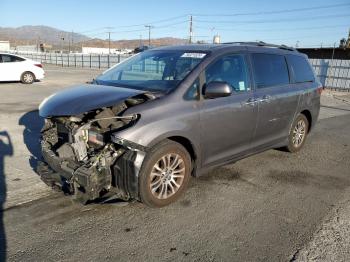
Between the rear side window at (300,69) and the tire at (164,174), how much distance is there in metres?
2.89

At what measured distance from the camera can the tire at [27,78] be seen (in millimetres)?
16605

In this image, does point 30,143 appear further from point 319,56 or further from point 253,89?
point 319,56

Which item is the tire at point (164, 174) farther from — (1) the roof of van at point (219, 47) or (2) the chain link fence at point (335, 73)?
(2) the chain link fence at point (335, 73)

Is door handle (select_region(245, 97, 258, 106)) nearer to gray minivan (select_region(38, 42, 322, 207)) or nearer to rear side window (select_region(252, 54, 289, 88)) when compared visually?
gray minivan (select_region(38, 42, 322, 207))

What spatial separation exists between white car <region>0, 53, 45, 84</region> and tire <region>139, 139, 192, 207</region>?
14.8 meters

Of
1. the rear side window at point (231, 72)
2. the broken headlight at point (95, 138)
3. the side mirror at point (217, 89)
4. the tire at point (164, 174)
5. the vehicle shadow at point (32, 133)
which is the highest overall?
the rear side window at point (231, 72)

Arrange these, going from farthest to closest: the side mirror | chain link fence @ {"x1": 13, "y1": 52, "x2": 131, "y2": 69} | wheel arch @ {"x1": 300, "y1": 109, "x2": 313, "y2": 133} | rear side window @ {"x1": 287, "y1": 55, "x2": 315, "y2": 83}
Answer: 1. chain link fence @ {"x1": 13, "y1": 52, "x2": 131, "y2": 69}
2. wheel arch @ {"x1": 300, "y1": 109, "x2": 313, "y2": 133}
3. rear side window @ {"x1": 287, "y1": 55, "x2": 315, "y2": 83}
4. the side mirror

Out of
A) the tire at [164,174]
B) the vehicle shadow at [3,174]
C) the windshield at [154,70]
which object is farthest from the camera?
the windshield at [154,70]

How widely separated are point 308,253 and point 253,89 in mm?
2397

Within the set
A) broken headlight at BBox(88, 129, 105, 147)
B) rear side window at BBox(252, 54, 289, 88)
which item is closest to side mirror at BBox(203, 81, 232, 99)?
rear side window at BBox(252, 54, 289, 88)

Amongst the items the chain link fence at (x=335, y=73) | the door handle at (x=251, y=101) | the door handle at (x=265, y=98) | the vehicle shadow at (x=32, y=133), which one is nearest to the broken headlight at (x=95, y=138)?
the vehicle shadow at (x=32, y=133)

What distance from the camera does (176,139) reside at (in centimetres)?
396

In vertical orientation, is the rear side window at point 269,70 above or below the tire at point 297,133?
above

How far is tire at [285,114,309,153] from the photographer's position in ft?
19.7
